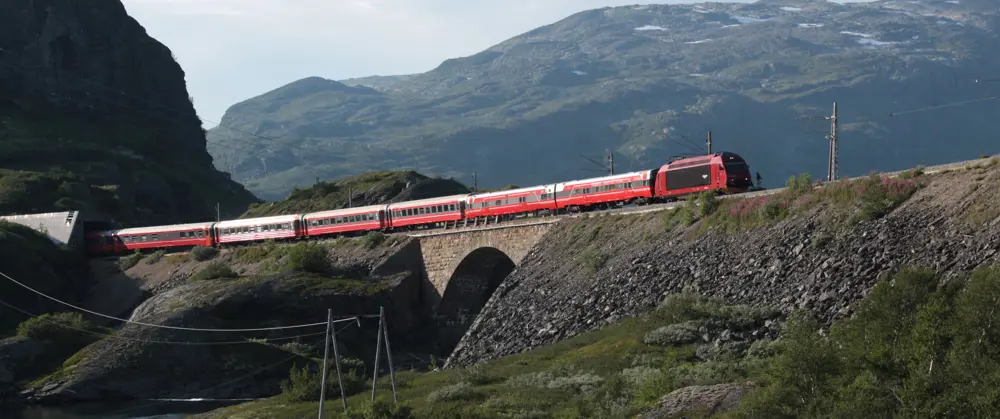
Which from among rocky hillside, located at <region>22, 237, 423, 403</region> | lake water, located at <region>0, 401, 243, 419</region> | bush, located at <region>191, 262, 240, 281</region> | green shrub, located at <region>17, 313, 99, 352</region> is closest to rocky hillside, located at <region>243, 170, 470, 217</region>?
bush, located at <region>191, 262, 240, 281</region>

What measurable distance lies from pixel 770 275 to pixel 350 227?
46.6m

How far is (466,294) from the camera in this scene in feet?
234

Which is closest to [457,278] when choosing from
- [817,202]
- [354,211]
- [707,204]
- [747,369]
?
[354,211]

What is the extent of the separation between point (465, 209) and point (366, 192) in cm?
3476

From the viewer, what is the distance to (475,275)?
71.4 meters

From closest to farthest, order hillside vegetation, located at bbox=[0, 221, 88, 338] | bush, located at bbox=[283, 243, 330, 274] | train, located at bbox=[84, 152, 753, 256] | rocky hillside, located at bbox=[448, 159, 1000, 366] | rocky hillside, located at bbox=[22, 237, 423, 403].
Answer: rocky hillside, located at bbox=[448, 159, 1000, 366]
train, located at bbox=[84, 152, 753, 256]
rocky hillside, located at bbox=[22, 237, 423, 403]
bush, located at bbox=[283, 243, 330, 274]
hillside vegetation, located at bbox=[0, 221, 88, 338]

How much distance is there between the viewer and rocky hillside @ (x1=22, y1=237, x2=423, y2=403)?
63.0 metres

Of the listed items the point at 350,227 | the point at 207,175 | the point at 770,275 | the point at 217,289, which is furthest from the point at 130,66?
the point at 770,275

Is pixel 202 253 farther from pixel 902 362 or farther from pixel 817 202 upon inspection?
pixel 902 362

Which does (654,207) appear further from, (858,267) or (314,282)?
Answer: (314,282)

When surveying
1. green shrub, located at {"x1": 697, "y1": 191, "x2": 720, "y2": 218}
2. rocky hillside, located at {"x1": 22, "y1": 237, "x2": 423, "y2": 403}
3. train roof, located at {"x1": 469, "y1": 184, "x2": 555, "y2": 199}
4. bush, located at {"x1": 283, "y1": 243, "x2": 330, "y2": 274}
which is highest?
train roof, located at {"x1": 469, "y1": 184, "x2": 555, "y2": 199}

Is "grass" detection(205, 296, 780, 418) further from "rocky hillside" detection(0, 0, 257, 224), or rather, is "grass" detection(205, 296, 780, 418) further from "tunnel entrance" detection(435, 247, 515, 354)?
"rocky hillside" detection(0, 0, 257, 224)

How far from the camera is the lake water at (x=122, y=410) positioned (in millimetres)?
57666

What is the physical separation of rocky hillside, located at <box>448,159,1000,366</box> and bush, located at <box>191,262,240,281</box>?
26996 millimetres
